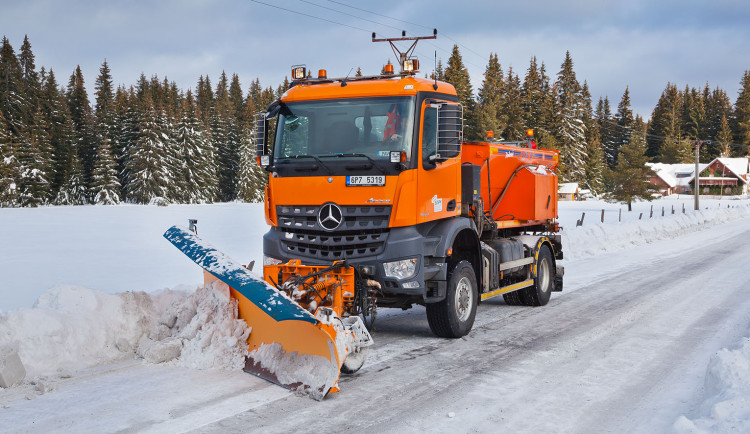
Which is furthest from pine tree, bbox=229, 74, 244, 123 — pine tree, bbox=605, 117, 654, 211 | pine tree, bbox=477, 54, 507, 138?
pine tree, bbox=605, 117, 654, 211

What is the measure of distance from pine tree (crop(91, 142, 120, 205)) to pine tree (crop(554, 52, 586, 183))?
48.9 metres

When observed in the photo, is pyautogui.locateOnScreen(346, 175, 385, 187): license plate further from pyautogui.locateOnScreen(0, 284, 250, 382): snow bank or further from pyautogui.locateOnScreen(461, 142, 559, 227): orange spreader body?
pyautogui.locateOnScreen(461, 142, 559, 227): orange spreader body

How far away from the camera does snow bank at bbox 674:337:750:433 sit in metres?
4.33

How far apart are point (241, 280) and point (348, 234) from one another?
4.80ft

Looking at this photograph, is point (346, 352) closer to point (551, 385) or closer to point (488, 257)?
point (551, 385)

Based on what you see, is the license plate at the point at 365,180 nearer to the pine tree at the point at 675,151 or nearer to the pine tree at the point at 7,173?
the pine tree at the point at 7,173

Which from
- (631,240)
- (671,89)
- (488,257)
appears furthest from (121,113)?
(671,89)

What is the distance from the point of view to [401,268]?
7043mm

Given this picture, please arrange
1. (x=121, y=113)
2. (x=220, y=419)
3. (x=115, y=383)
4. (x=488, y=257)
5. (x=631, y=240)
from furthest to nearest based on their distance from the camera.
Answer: (x=121, y=113), (x=631, y=240), (x=488, y=257), (x=115, y=383), (x=220, y=419)

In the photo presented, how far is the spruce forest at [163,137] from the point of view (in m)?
60.3

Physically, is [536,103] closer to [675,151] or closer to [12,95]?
[12,95]

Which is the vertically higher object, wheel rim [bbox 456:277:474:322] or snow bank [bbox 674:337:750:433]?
wheel rim [bbox 456:277:474:322]

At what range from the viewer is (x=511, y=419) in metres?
4.93

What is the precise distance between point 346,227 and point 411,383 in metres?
1.96
